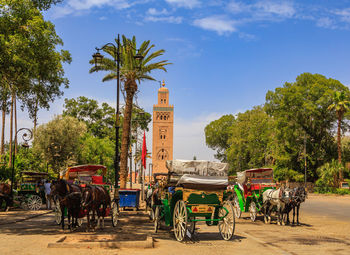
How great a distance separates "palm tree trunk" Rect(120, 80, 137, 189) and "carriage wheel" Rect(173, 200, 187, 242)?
46.9ft

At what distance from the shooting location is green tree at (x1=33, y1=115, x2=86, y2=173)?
4522 centimetres

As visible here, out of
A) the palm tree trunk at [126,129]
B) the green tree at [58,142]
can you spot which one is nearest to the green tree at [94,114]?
the green tree at [58,142]

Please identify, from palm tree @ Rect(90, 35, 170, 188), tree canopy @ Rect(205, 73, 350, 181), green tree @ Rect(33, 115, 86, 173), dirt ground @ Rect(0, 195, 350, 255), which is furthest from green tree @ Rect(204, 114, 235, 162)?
dirt ground @ Rect(0, 195, 350, 255)

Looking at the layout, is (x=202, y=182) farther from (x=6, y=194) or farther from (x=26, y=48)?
(x=6, y=194)

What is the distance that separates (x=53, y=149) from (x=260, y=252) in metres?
39.4

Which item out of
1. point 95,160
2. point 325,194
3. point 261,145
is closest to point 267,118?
point 261,145

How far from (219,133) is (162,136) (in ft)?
136

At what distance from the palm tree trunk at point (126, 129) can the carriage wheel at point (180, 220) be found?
14.3 meters

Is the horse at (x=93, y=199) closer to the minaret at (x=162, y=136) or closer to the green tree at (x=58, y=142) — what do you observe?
the green tree at (x=58, y=142)

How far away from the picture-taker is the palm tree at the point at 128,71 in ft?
86.3

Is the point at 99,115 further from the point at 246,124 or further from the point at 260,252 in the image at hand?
the point at 260,252

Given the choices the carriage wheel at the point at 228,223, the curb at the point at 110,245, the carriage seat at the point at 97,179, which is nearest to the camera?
the curb at the point at 110,245

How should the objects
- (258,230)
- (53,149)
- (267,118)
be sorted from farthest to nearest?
(267,118) → (53,149) → (258,230)

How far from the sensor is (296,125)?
183 feet
